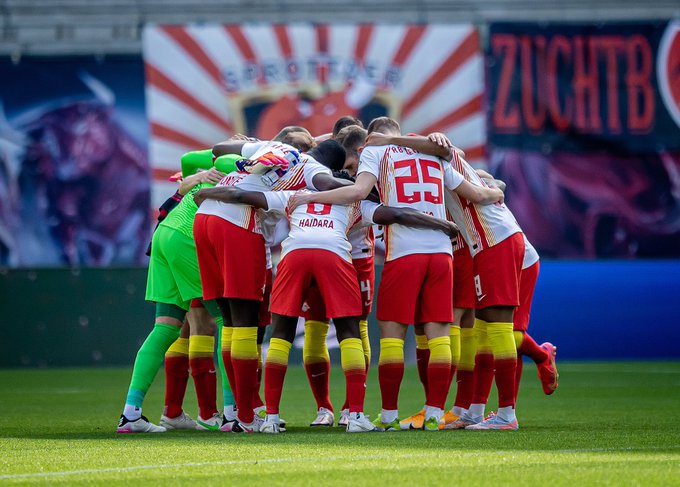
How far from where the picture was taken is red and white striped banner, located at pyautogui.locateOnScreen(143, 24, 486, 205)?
14531 mm

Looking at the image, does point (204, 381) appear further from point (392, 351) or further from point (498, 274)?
point (498, 274)

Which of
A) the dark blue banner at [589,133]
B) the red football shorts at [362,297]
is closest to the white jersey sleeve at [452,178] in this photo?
the red football shorts at [362,297]

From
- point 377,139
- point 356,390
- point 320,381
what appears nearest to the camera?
point 356,390

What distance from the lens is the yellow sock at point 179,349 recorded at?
7.13 meters

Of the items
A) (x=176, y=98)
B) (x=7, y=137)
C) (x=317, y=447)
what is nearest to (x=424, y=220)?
(x=317, y=447)

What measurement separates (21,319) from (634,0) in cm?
945

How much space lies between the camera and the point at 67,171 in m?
15.1

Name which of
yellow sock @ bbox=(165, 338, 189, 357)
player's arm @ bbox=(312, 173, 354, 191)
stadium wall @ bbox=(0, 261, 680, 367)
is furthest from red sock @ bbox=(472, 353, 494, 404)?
stadium wall @ bbox=(0, 261, 680, 367)

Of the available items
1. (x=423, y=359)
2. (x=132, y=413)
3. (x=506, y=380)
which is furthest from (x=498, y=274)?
(x=132, y=413)

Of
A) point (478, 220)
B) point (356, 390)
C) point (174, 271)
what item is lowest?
point (356, 390)

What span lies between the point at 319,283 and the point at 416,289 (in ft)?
1.67

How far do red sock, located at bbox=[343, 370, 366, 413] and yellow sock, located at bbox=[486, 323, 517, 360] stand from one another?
0.75m

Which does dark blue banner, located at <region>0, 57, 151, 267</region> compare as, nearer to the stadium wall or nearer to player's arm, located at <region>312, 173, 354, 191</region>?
the stadium wall

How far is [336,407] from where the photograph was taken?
28.0ft
